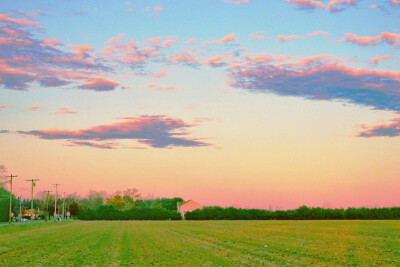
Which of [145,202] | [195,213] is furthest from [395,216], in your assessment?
[145,202]

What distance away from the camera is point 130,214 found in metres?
135

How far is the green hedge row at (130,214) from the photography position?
127 metres

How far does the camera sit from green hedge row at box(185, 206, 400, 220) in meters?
110

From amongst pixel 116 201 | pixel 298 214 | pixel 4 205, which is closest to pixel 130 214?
pixel 4 205

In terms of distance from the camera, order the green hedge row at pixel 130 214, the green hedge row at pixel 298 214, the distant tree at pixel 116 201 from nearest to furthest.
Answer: the green hedge row at pixel 298 214 → the green hedge row at pixel 130 214 → the distant tree at pixel 116 201

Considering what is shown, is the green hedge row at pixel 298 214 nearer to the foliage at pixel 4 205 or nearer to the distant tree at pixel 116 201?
the foliage at pixel 4 205

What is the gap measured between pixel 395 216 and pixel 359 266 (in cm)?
9829

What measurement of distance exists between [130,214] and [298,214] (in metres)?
46.1

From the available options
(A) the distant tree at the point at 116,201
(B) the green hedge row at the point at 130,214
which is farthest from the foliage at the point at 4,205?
(A) the distant tree at the point at 116,201

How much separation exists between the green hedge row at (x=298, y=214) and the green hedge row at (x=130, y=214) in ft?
22.3

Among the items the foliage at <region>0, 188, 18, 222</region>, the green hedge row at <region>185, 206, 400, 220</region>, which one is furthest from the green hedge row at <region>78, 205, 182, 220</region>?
the foliage at <region>0, 188, 18, 222</region>

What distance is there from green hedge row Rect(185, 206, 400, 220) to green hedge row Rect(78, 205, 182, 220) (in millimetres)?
6800

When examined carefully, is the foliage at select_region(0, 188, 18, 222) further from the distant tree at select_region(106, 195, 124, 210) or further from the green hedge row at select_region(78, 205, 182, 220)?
the distant tree at select_region(106, 195, 124, 210)

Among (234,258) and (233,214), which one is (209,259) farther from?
(233,214)
